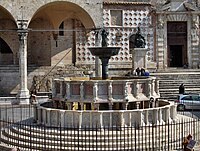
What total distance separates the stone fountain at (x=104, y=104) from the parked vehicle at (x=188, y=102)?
6.77 meters

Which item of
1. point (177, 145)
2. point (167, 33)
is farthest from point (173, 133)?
point (167, 33)

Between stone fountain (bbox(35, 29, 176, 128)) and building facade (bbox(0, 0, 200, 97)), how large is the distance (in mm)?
14611

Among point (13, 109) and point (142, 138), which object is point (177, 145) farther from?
point (13, 109)

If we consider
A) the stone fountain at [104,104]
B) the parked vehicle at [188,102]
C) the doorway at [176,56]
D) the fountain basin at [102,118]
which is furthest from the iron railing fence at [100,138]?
the doorway at [176,56]

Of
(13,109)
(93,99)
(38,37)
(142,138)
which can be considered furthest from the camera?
(38,37)

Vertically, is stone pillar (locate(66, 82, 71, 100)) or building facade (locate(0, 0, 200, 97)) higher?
building facade (locate(0, 0, 200, 97))

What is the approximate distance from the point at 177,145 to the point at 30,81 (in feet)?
58.5

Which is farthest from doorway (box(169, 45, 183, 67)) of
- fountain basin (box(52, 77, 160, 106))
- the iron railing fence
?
the iron railing fence

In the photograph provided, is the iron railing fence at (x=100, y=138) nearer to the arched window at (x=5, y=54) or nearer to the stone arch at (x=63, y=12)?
the stone arch at (x=63, y=12)

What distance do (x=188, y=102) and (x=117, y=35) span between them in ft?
32.6

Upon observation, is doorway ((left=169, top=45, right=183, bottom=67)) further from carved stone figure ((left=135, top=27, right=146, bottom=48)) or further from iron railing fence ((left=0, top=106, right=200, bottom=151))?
iron railing fence ((left=0, top=106, right=200, bottom=151))

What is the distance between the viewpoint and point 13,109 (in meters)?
23.1

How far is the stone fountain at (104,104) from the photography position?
43.3ft

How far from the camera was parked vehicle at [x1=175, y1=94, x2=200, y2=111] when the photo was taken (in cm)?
2216
